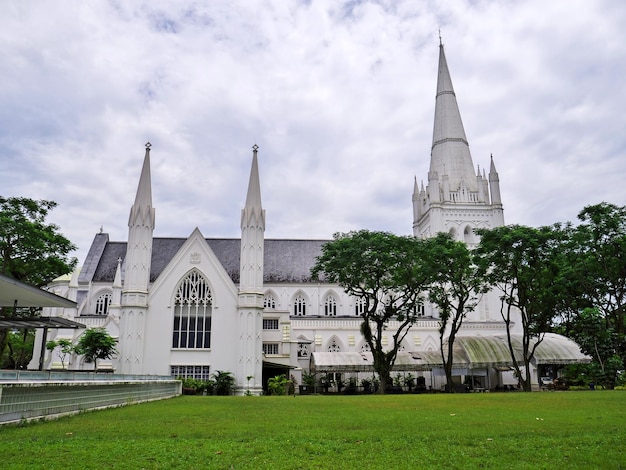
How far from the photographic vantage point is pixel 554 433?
10766 millimetres

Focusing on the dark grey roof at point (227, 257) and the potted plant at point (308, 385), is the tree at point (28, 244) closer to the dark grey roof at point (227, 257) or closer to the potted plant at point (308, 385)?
the dark grey roof at point (227, 257)

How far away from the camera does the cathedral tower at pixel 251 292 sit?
4047 cm

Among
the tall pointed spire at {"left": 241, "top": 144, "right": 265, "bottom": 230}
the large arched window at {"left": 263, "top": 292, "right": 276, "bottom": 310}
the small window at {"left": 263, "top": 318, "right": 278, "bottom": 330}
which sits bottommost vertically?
the small window at {"left": 263, "top": 318, "right": 278, "bottom": 330}

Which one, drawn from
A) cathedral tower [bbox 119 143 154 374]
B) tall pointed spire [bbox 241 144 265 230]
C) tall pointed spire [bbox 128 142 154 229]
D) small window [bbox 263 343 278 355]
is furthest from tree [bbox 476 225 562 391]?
tall pointed spire [bbox 128 142 154 229]

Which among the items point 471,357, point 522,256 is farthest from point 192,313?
point 522,256

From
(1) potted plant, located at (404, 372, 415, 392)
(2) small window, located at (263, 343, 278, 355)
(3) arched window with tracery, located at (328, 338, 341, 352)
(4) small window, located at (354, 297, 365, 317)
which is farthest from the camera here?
(4) small window, located at (354, 297, 365, 317)

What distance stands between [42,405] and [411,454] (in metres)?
10.4

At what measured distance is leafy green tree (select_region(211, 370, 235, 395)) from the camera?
39.5 metres

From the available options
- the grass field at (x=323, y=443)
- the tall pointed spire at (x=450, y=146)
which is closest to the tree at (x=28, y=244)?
the grass field at (x=323, y=443)

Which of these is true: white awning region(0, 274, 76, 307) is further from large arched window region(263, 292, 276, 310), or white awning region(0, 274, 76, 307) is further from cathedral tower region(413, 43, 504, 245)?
cathedral tower region(413, 43, 504, 245)

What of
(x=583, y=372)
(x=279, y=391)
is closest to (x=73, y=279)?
(x=279, y=391)

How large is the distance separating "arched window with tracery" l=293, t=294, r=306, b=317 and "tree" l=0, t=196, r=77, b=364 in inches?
1029

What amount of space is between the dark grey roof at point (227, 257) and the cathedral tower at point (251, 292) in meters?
17.8

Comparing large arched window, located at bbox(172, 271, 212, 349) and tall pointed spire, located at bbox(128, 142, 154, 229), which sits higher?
tall pointed spire, located at bbox(128, 142, 154, 229)
